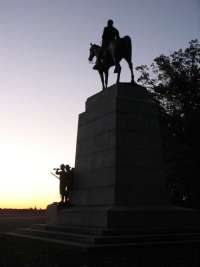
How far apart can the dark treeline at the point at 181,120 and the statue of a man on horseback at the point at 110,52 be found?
13925 mm

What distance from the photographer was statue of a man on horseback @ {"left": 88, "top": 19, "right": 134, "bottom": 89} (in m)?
17.2

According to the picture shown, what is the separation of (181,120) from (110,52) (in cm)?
1590

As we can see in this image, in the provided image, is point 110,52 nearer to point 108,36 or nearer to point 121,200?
point 108,36

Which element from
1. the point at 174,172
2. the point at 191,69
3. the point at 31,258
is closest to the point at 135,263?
the point at 31,258

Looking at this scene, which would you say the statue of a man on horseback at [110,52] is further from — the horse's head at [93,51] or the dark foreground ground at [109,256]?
the dark foreground ground at [109,256]

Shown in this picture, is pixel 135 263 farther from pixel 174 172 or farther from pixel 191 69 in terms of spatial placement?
pixel 191 69

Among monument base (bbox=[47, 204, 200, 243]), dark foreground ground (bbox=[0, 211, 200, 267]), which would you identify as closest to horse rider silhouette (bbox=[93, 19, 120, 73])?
monument base (bbox=[47, 204, 200, 243])

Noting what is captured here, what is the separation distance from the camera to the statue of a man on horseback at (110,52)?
56.4ft

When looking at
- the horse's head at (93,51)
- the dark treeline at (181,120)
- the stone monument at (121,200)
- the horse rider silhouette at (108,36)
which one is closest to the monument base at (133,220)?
the stone monument at (121,200)

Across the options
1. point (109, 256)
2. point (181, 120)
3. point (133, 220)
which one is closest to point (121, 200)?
point (133, 220)

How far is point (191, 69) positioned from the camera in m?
34.7

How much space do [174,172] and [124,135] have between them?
16.1m

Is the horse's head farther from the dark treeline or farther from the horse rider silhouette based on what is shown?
the dark treeline

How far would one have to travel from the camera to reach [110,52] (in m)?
17.6
